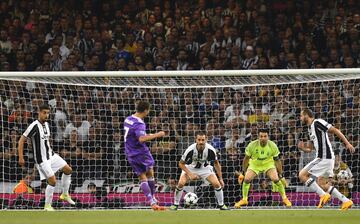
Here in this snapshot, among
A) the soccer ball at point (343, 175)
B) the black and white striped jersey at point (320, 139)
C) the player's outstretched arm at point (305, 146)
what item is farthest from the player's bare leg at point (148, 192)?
the soccer ball at point (343, 175)

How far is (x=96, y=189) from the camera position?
1645 centimetres

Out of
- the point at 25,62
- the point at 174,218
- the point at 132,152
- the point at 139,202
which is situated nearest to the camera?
the point at 174,218

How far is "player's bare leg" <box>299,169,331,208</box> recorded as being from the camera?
48.8 ft

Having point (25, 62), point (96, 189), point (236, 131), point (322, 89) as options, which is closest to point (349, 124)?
point (322, 89)

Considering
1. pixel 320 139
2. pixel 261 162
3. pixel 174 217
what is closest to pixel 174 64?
pixel 261 162

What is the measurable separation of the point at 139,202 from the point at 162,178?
106cm

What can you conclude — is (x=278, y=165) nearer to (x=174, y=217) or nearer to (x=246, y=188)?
(x=246, y=188)

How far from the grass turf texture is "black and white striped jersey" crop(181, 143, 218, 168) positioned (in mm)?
2501

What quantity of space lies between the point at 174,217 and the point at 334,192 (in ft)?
11.3

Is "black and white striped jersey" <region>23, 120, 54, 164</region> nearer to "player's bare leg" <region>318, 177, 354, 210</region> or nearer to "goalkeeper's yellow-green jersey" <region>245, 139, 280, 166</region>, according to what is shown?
Answer: "goalkeeper's yellow-green jersey" <region>245, 139, 280, 166</region>

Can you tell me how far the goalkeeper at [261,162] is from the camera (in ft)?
54.1

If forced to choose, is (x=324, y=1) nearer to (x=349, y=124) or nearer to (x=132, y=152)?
(x=349, y=124)

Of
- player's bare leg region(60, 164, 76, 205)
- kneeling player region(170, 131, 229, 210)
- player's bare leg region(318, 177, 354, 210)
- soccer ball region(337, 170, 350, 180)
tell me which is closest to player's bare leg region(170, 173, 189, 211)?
kneeling player region(170, 131, 229, 210)

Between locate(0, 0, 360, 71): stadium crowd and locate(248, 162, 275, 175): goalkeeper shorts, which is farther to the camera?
locate(0, 0, 360, 71): stadium crowd
